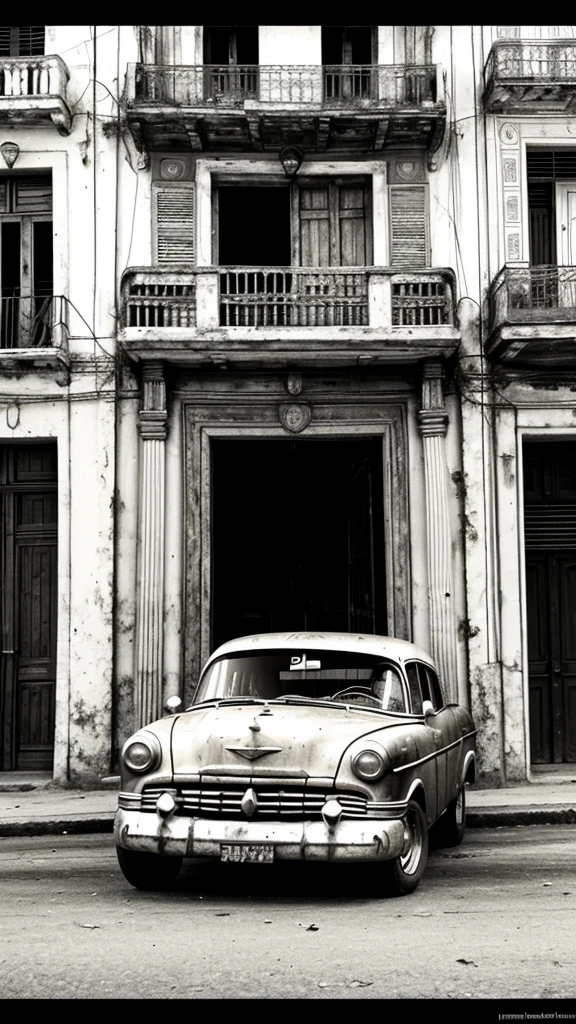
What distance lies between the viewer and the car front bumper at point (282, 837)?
19.0 feet

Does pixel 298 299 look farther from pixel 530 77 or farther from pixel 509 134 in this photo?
pixel 530 77

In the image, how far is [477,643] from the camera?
12109mm

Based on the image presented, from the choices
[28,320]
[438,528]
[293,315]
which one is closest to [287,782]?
[438,528]

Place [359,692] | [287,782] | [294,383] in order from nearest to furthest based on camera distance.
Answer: [287,782]
[359,692]
[294,383]

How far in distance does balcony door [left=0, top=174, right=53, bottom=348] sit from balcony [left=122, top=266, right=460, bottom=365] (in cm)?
137

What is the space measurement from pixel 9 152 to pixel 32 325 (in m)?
2.11

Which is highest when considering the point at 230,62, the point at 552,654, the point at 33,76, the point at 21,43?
the point at 21,43

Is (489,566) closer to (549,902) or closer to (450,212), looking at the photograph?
(450,212)

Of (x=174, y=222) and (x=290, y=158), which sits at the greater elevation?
(x=290, y=158)

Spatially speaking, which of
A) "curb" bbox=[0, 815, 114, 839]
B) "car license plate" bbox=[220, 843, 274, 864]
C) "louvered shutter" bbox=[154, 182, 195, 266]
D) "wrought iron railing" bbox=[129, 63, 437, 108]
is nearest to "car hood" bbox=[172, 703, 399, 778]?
"car license plate" bbox=[220, 843, 274, 864]

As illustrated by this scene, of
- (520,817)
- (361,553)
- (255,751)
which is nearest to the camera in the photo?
(255,751)

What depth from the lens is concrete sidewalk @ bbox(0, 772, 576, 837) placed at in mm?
9461

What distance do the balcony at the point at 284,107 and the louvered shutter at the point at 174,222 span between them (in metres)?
0.53

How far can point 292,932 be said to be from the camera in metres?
5.27
